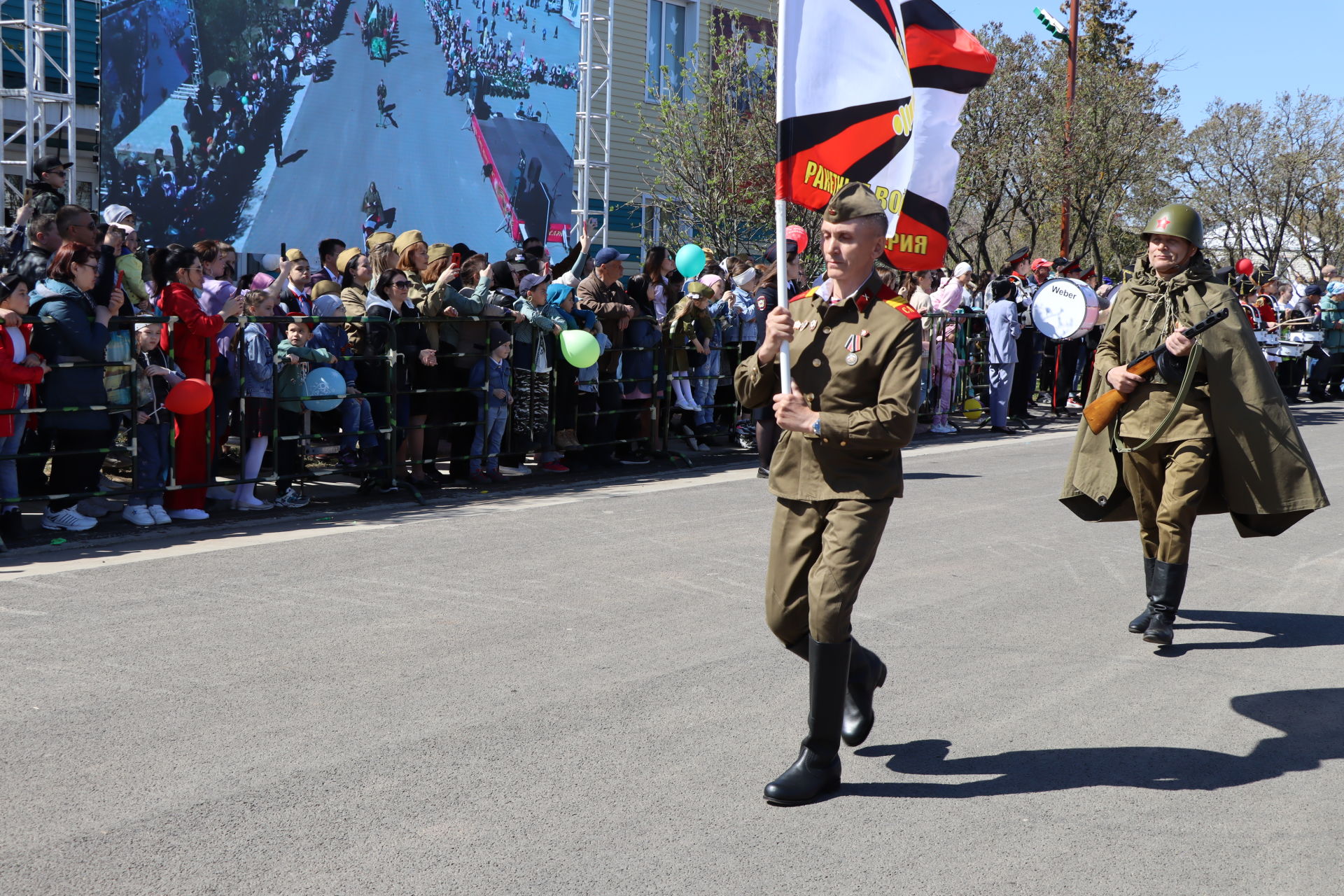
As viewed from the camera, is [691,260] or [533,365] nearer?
[533,365]

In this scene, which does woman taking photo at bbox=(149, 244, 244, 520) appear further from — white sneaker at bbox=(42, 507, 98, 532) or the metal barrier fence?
white sneaker at bbox=(42, 507, 98, 532)

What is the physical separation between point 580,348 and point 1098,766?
6.81 metres

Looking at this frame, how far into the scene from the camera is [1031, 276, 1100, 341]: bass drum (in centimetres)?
1656

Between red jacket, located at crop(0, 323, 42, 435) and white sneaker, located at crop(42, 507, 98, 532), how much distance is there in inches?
28.5

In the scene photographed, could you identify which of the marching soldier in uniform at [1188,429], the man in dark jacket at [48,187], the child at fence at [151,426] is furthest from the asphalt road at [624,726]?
the man in dark jacket at [48,187]

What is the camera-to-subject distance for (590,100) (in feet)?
74.0

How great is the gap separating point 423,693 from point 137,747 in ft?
3.65

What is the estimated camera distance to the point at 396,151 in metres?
20.5

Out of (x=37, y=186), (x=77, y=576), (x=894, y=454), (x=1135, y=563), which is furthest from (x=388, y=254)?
(x=894, y=454)

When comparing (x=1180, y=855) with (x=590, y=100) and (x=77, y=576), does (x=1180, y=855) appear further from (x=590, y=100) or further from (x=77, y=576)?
(x=590, y=100)

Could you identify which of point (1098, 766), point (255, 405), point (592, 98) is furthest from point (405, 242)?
point (592, 98)

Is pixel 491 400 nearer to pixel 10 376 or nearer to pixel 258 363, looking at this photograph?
pixel 258 363

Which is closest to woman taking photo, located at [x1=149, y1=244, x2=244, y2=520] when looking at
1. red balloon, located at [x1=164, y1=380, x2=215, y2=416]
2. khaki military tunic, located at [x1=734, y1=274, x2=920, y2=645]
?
red balloon, located at [x1=164, y1=380, x2=215, y2=416]

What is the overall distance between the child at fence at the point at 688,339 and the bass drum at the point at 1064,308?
5395 millimetres
